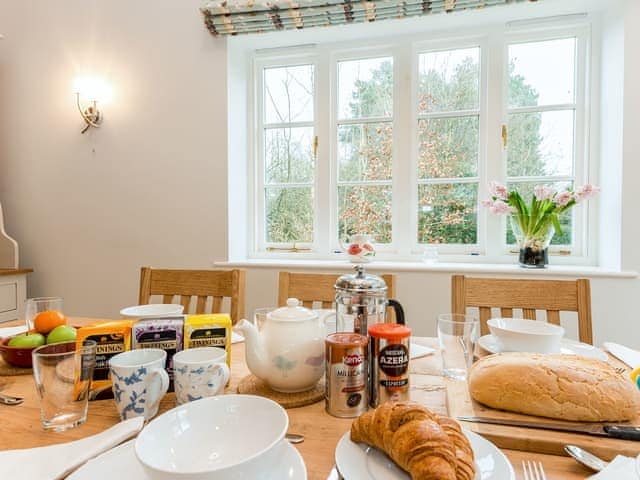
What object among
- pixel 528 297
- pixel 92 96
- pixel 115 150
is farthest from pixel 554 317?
pixel 92 96

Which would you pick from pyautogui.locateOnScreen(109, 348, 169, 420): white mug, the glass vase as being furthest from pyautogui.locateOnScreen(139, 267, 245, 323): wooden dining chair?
the glass vase

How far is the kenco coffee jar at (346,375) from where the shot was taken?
595 mm

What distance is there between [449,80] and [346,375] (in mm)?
2000

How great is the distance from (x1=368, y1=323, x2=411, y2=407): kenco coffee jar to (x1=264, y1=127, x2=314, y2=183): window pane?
69.7 inches

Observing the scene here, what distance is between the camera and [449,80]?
2113 millimetres

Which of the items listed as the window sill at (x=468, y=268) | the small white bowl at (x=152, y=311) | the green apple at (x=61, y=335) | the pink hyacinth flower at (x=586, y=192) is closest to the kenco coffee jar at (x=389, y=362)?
the small white bowl at (x=152, y=311)

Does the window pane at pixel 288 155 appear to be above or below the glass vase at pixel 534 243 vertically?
above

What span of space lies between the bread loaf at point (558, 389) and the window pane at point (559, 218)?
1.55 metres

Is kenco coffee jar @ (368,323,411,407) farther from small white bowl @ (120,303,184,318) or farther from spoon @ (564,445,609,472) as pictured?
small white bowl @ (120,303,184,318)

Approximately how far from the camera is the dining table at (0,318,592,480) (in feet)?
1.58

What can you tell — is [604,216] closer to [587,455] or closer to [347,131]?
[347,131]

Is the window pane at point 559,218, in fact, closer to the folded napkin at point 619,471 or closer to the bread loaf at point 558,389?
the bread loaf at point 558,389

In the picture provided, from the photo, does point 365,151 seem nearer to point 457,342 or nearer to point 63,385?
point 457,342

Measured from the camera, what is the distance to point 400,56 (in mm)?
2148
